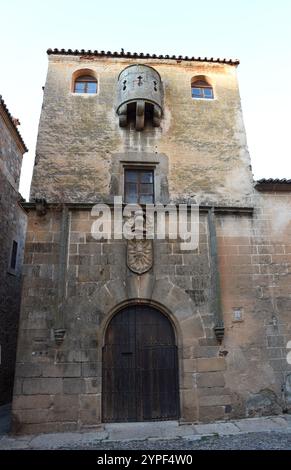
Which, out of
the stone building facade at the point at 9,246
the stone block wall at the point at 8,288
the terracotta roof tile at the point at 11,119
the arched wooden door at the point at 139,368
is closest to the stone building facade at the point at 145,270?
the arched wooden door at the point at 139,368

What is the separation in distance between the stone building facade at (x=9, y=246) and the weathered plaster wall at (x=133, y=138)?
2320mm

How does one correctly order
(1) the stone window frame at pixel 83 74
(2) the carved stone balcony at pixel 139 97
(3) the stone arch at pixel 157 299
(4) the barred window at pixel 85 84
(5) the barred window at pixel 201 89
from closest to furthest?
1. (3) the stone arch at pixel 157 299
2. (2) the carved stone balcony at pixel 139 97
3. (1) the stone window frame at pixel 83 74
4. (4) the barred window at pixel 85 84
5. (5) the barred window at pixel 201 89

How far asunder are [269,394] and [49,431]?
13.9 ft

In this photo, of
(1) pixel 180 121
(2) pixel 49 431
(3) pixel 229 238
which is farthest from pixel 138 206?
(2) pixel 49 431

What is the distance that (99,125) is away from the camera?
8055mm

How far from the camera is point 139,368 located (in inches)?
250

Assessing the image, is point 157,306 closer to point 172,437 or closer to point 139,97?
point 172,437

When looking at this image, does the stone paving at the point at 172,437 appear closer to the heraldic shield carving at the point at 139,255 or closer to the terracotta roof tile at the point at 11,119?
the heraldic shield carving at the point at 139,255

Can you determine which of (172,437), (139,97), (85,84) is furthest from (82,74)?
(172,437)

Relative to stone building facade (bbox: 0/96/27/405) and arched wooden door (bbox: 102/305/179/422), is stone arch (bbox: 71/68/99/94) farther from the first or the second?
arched wooden door (bbox: 102/305/179/422)

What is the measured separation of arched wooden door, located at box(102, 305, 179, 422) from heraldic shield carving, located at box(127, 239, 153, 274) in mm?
810

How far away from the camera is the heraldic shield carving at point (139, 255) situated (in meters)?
6.81

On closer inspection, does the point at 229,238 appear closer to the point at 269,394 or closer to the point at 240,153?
the point at 240,153

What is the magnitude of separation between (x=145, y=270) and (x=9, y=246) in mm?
5249
